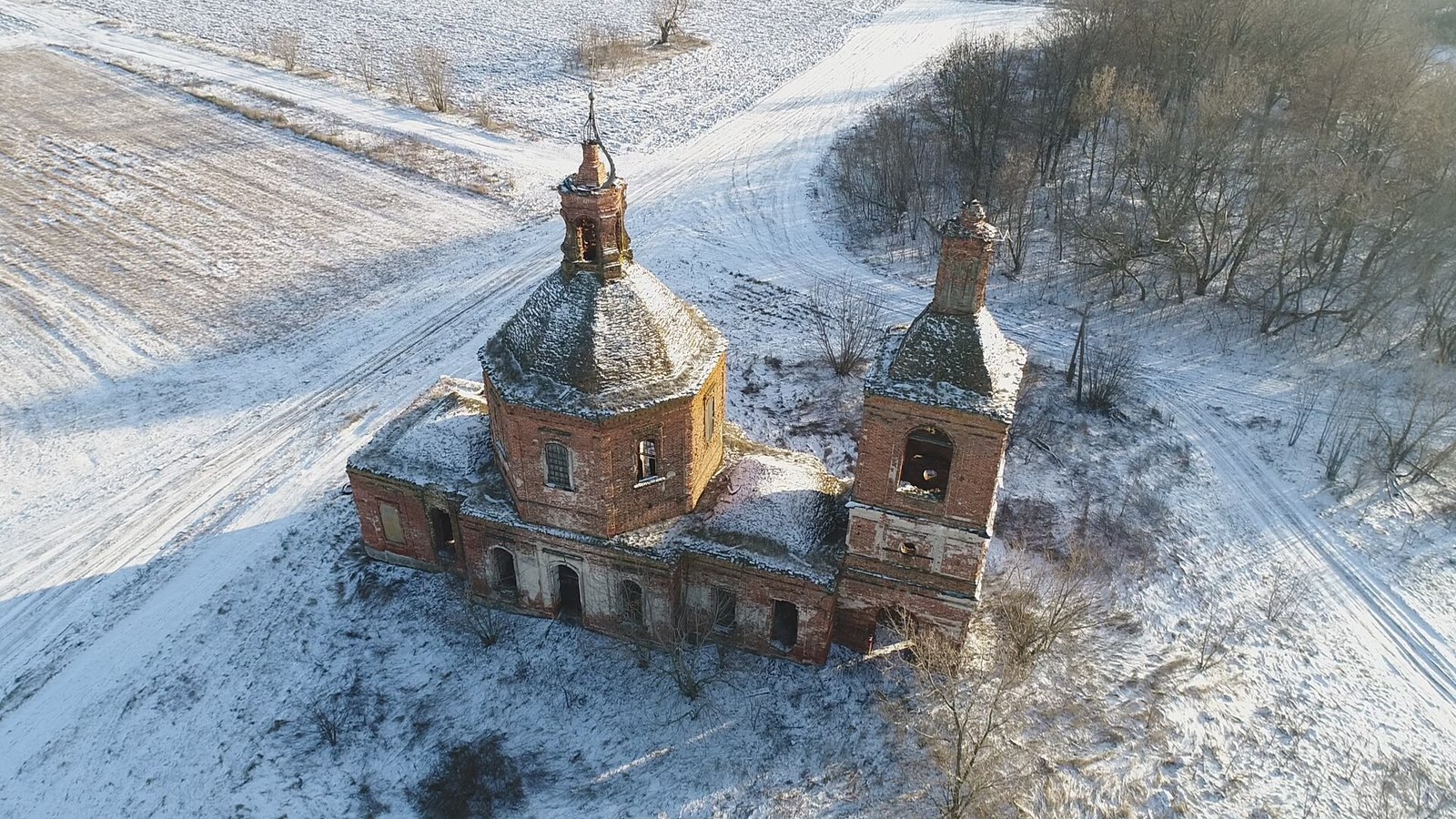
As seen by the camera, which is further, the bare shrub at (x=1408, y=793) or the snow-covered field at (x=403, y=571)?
the snow-covered field at (x=403, y=571)

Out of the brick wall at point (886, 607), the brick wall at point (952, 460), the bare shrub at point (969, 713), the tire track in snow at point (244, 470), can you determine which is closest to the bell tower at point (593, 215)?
the brick wall at point (952, 460)

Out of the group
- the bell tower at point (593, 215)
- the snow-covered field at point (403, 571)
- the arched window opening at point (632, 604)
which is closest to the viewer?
the bell tower at point (593, 215)

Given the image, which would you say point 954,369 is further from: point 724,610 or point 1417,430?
point 1417,430

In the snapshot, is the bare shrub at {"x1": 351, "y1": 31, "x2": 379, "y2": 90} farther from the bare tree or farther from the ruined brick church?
the ruined brick church

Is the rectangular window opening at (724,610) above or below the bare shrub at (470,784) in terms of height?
above

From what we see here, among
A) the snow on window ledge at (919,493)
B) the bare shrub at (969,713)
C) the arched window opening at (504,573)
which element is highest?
the snow on window ledge at (919,493)

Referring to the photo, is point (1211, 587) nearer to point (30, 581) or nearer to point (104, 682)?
point (104, 682)

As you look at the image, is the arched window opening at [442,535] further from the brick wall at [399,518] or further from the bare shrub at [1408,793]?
the bare shrub at [1408,793]

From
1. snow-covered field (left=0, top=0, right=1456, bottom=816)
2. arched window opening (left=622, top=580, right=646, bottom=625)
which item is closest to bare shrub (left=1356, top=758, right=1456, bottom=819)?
snow-covered field (left=0, top=0, right=1456, bottom=816)

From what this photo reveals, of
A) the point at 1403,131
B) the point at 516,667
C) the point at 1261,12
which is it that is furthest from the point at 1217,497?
the point at 1261,12
